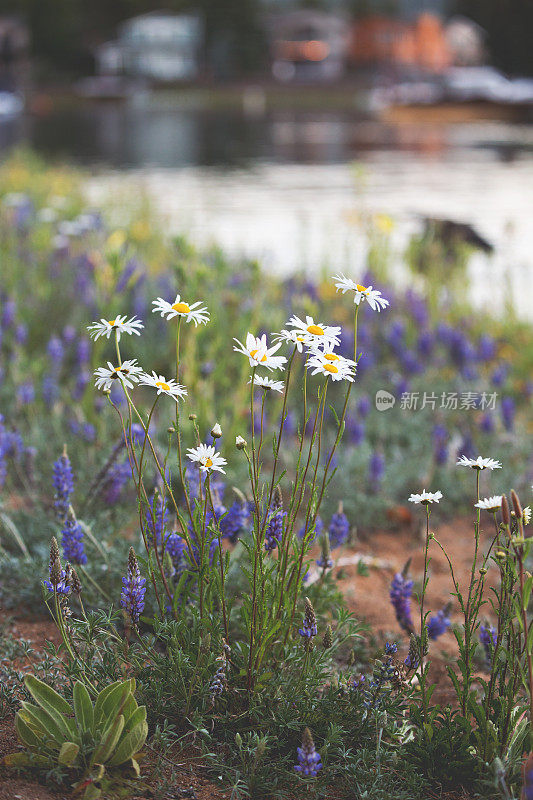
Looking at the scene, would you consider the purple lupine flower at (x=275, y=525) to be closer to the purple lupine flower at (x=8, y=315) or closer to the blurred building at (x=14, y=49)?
the purple lupine flower at (x=8, y=315)

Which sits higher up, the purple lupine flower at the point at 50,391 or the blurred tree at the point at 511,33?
the blurred tree at the point at 511,33

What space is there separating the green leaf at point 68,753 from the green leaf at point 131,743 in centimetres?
8

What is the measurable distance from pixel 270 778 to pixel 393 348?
316cm

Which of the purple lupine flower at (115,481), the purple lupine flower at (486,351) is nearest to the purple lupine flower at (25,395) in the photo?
the purple lupine flower at (115,481)

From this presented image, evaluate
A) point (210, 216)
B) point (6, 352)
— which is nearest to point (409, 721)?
point (6, 352)

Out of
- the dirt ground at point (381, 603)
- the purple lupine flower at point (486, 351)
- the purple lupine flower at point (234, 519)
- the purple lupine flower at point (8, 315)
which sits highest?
the purple lupine flower at point (8, 315)

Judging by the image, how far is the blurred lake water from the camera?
7.79 meters

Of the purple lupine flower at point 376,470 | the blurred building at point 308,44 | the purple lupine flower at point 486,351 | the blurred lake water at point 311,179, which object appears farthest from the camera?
the blurred building at point 308,44

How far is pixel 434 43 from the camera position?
59812 millimetres

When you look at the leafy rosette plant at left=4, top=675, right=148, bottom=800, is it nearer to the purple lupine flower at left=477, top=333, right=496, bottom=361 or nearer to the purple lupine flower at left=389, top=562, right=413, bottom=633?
the purple lupine flower at left=389, top=562, right=413, bottom=633

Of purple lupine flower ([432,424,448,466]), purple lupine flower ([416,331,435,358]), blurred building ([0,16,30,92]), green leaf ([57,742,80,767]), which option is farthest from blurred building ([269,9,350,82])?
green leaf ([57,742,80,767])

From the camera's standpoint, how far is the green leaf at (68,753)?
174 cm

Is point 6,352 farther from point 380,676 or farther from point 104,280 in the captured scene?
point 380,676

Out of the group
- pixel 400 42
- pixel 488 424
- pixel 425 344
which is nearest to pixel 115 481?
pixel 488 424
